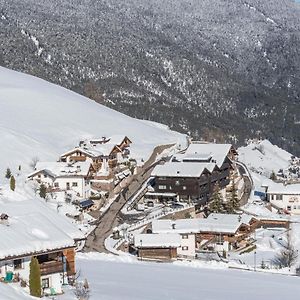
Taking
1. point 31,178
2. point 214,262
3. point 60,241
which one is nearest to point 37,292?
point 60,241

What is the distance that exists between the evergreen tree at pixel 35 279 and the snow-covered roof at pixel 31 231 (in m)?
1.17

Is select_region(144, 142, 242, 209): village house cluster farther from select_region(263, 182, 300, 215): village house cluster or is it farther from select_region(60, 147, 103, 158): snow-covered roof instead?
select_region(60, 147, 103, 158): snow-covered roof

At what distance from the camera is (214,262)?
3328cm

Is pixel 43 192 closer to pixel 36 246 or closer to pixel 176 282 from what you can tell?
pixel 176 282

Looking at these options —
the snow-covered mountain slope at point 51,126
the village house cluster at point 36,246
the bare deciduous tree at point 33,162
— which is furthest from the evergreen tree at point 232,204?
the village house cluster at point 36,246

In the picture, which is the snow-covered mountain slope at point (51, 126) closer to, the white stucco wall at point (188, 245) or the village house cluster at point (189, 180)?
the village house cluster at point (189, 180)

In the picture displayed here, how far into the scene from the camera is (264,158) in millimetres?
93250

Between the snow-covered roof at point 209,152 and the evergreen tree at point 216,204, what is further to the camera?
the snow-covered roof at point 209,152

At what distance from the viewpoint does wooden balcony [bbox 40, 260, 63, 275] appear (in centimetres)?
1912

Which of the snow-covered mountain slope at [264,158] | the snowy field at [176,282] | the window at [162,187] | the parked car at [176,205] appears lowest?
the snowy field at [176,282]

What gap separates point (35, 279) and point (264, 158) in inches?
3084

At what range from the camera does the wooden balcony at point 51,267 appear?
1912cm

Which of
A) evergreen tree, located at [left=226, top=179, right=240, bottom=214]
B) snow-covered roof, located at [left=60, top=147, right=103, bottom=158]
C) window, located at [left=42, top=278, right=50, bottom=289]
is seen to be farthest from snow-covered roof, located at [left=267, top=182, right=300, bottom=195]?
window, located at [left=42, top=278, right=50, bottom=289]

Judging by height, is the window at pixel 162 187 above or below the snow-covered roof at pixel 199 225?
above
